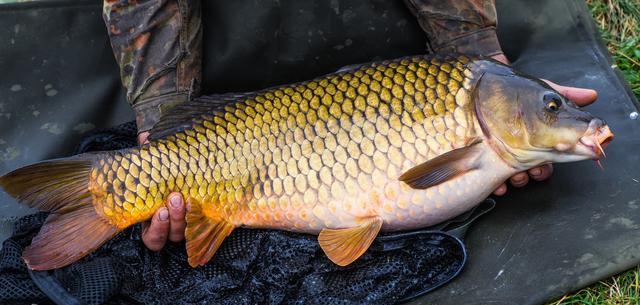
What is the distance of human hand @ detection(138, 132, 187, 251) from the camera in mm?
1953

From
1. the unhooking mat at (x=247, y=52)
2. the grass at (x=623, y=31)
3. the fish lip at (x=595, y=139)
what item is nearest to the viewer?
the fish lip at (x=595, y=139)

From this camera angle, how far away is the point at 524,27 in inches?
104

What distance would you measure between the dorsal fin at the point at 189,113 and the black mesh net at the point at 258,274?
322 mm

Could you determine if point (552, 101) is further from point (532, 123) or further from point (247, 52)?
point (247, 52)

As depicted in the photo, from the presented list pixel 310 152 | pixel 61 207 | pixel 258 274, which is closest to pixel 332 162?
pixel 310 152

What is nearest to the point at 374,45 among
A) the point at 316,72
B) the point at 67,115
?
the point at 316,72

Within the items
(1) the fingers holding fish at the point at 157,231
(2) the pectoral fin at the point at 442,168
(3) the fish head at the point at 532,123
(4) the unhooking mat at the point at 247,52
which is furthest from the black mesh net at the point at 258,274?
(4) the unhooking mat at the point at 247,52

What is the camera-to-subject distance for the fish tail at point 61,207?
6.25 ft

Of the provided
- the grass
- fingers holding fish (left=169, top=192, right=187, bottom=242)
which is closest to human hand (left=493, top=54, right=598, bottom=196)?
the grass

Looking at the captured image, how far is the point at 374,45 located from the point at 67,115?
1004 mm

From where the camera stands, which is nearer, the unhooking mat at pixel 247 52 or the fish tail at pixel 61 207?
the fish tail at pixel 61 207

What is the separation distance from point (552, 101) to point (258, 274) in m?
0.83

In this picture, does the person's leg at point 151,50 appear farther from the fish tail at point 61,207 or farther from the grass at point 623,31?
the grass at point 623,31

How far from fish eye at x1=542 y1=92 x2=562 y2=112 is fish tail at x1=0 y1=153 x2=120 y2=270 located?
108cm
